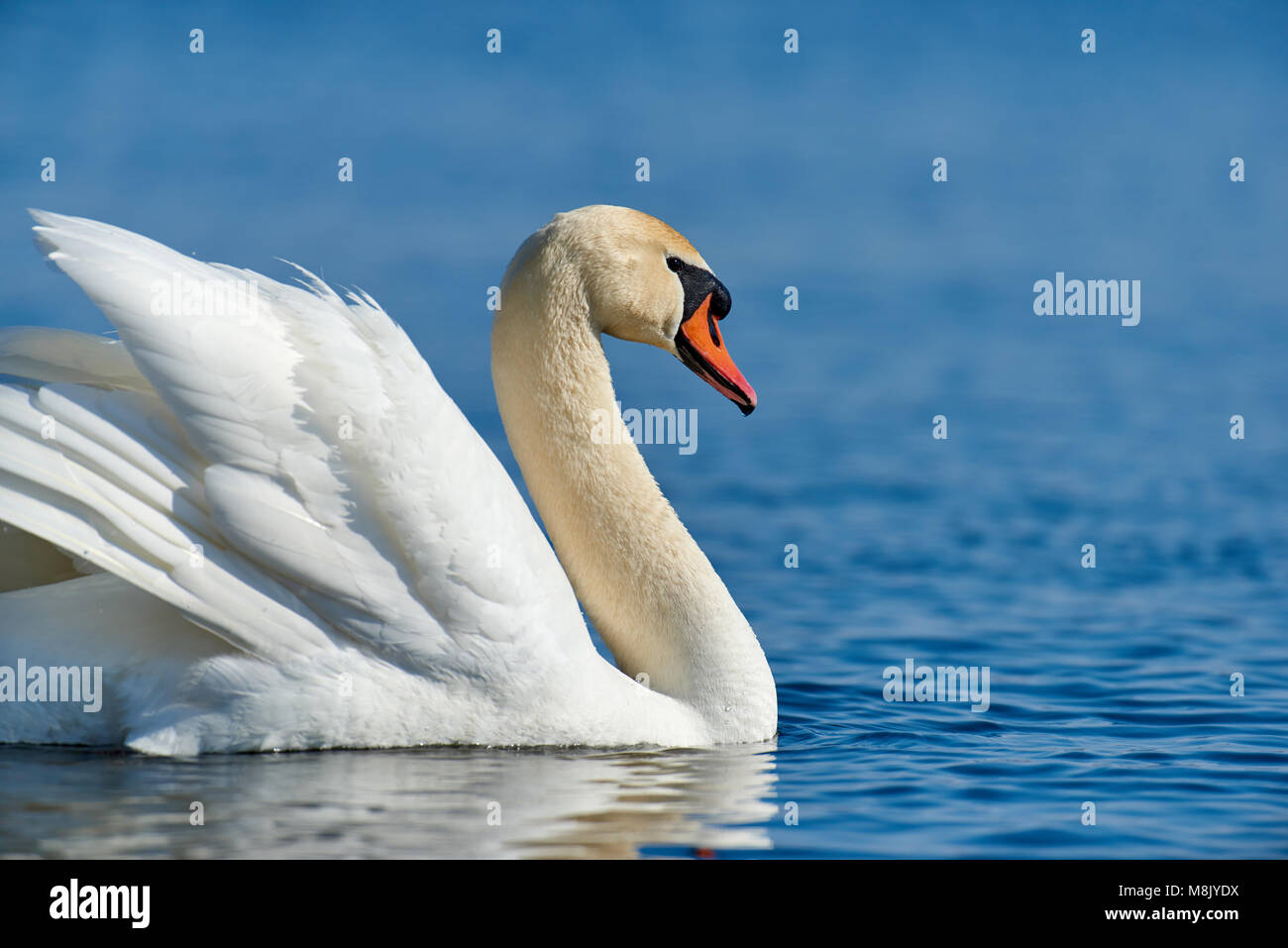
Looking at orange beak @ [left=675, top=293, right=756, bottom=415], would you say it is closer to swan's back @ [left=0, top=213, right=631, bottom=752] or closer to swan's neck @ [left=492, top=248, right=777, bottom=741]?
swan's neck @ [left=492, top=248, right=777, bottom=741]

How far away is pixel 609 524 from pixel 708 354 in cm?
90

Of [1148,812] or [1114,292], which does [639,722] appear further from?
[1114,292]

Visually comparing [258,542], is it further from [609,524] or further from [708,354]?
[708,354]

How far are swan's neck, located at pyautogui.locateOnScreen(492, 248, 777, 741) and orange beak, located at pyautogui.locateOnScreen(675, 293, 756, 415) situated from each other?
0.43 meters

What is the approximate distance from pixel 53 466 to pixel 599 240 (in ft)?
8.37

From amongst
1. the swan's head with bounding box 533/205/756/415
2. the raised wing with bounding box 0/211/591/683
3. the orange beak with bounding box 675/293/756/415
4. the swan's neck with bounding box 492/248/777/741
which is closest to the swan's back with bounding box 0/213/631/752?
the raised wing with bounding box 0/211/591/683

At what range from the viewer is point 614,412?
810 cm

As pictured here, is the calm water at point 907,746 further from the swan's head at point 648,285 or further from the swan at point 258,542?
the swan's head at point 648,285

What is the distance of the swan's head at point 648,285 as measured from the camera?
7.93 m

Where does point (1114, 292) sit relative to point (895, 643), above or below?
above

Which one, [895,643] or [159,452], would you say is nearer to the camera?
[159,452]

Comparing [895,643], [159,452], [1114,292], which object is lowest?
[895,643]

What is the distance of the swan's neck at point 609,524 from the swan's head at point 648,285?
0.39 feet

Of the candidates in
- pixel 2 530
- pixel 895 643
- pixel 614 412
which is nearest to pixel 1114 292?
pixel 895 643
